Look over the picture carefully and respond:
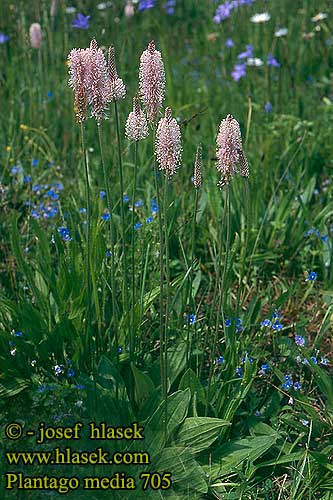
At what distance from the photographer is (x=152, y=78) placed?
1692 millimetres

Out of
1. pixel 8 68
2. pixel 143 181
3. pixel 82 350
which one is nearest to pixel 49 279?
pixel 82 350

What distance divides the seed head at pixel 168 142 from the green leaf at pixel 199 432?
679mm

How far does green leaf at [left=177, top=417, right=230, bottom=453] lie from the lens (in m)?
1.96

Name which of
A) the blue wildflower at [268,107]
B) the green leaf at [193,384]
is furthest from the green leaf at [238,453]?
the blue wildflower at [268,107]

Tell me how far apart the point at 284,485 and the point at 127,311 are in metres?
0.65

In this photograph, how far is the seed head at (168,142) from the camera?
1.67 meters

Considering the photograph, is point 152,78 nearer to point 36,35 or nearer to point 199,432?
point 199,432

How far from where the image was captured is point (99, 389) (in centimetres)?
208

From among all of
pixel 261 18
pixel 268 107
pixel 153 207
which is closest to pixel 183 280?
pixel 153 207

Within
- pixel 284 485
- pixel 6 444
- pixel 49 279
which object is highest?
pixel 49 279

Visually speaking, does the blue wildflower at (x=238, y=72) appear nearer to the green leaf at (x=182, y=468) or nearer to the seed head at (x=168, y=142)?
the seed head at (x=168, y=142)

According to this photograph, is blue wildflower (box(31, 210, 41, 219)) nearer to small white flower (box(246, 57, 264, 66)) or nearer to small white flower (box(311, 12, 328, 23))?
small white flower (box(246, 57, 264, 66))

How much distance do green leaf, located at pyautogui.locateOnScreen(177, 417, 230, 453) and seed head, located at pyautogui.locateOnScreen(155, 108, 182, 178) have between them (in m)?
0.68

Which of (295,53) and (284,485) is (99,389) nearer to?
(284,485)
